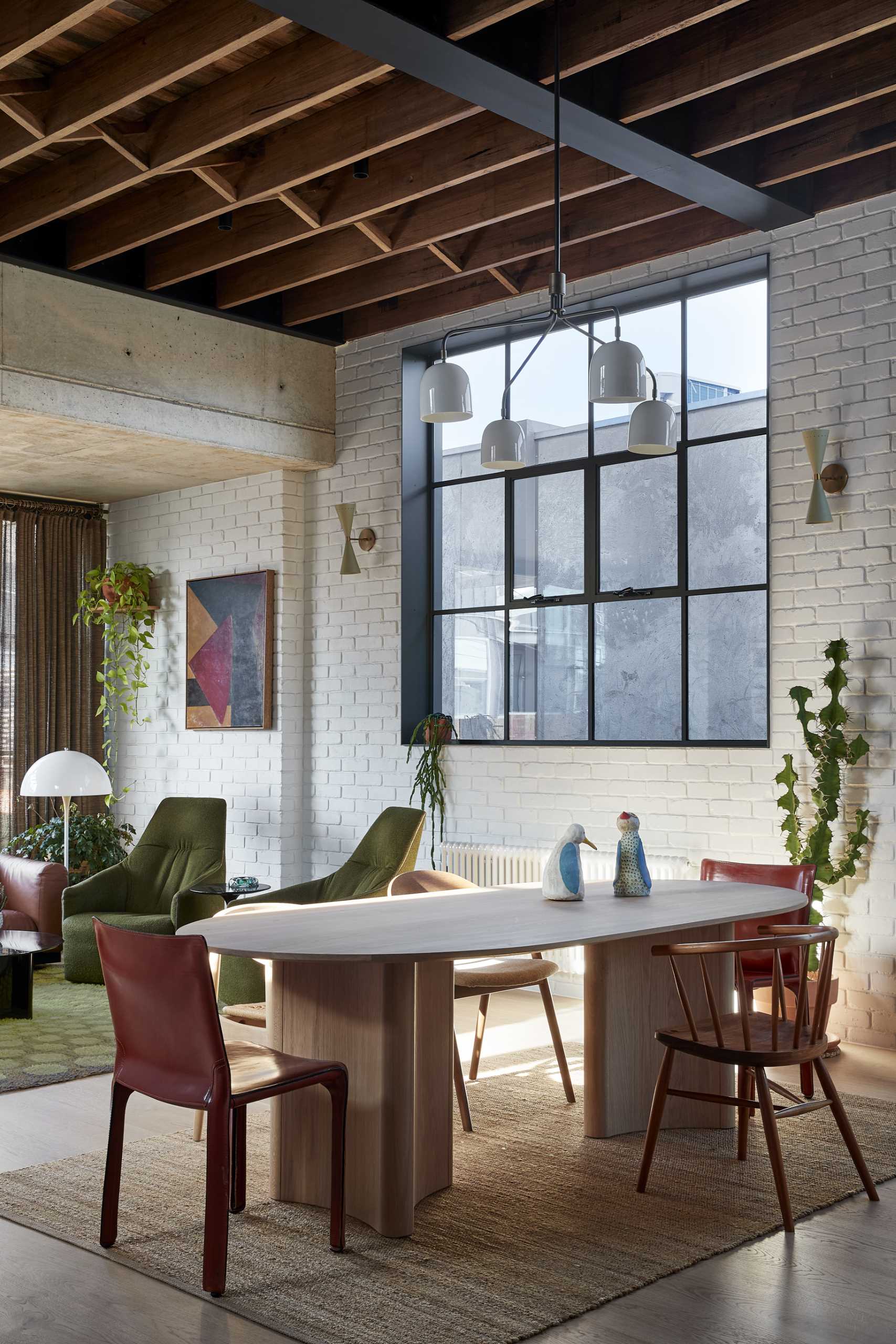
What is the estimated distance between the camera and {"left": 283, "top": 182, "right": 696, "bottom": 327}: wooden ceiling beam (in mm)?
5590

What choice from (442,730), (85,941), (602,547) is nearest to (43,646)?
(85,941)

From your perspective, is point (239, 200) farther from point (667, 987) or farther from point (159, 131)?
point (667, 987)

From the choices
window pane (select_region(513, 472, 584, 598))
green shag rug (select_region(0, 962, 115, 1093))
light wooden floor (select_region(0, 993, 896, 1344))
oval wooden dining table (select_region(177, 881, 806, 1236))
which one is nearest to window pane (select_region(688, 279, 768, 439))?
window pane (select_region(513, 472, 584, 598))

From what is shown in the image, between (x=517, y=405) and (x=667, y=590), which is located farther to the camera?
(x=517, y=405)

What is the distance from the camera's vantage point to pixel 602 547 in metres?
6.40

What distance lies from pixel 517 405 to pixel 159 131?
241 centimetres

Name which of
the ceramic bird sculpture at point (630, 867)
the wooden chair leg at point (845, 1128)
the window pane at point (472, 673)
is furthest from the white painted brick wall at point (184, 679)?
the wooden chair leg at point (845, 1128)

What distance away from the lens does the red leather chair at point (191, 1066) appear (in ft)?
9.57

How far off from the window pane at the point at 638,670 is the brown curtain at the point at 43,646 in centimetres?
369

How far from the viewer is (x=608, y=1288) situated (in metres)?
2.93

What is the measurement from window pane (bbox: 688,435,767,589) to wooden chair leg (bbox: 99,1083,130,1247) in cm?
367

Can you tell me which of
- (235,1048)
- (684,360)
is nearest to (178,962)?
(235,1048)

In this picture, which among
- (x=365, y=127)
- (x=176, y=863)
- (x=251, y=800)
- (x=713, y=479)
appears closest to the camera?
(x=365, y=127)

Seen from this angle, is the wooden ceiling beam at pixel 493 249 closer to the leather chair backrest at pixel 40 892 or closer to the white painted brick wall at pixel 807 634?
the white painted brick wall at pixel 807 634
